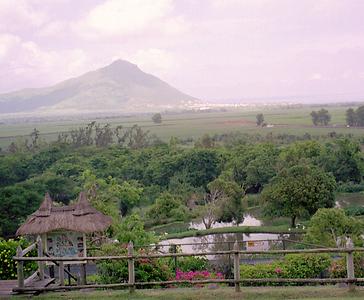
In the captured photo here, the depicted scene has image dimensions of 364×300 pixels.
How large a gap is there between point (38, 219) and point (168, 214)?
22.7 metres

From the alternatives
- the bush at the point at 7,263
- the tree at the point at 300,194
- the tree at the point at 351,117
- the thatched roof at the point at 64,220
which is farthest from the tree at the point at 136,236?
the tree at the point at 351,117

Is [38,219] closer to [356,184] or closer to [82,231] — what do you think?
[82,231]

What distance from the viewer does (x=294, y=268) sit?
16.5m

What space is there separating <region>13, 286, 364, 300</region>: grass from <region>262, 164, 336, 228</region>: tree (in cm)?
2217

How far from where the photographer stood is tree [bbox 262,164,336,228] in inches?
1298

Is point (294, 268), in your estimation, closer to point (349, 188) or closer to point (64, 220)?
point (64, 220)

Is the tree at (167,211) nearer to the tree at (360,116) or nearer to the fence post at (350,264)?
the fence post at (350,264)

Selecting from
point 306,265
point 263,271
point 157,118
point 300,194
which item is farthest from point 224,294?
point 157,118

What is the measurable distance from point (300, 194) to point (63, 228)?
2070 centimetres

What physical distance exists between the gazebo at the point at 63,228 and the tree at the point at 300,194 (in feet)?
64.2

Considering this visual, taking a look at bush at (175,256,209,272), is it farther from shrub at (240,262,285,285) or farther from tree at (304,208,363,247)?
tree at (304,208,363,247)

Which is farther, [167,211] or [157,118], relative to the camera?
[157,118]

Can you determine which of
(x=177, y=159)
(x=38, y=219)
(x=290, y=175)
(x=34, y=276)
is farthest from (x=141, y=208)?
(x=34, y=276)

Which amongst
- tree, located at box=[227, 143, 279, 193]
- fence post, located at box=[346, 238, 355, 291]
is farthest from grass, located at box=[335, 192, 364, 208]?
fence post, located at box=[346, 238, 355, 291]
